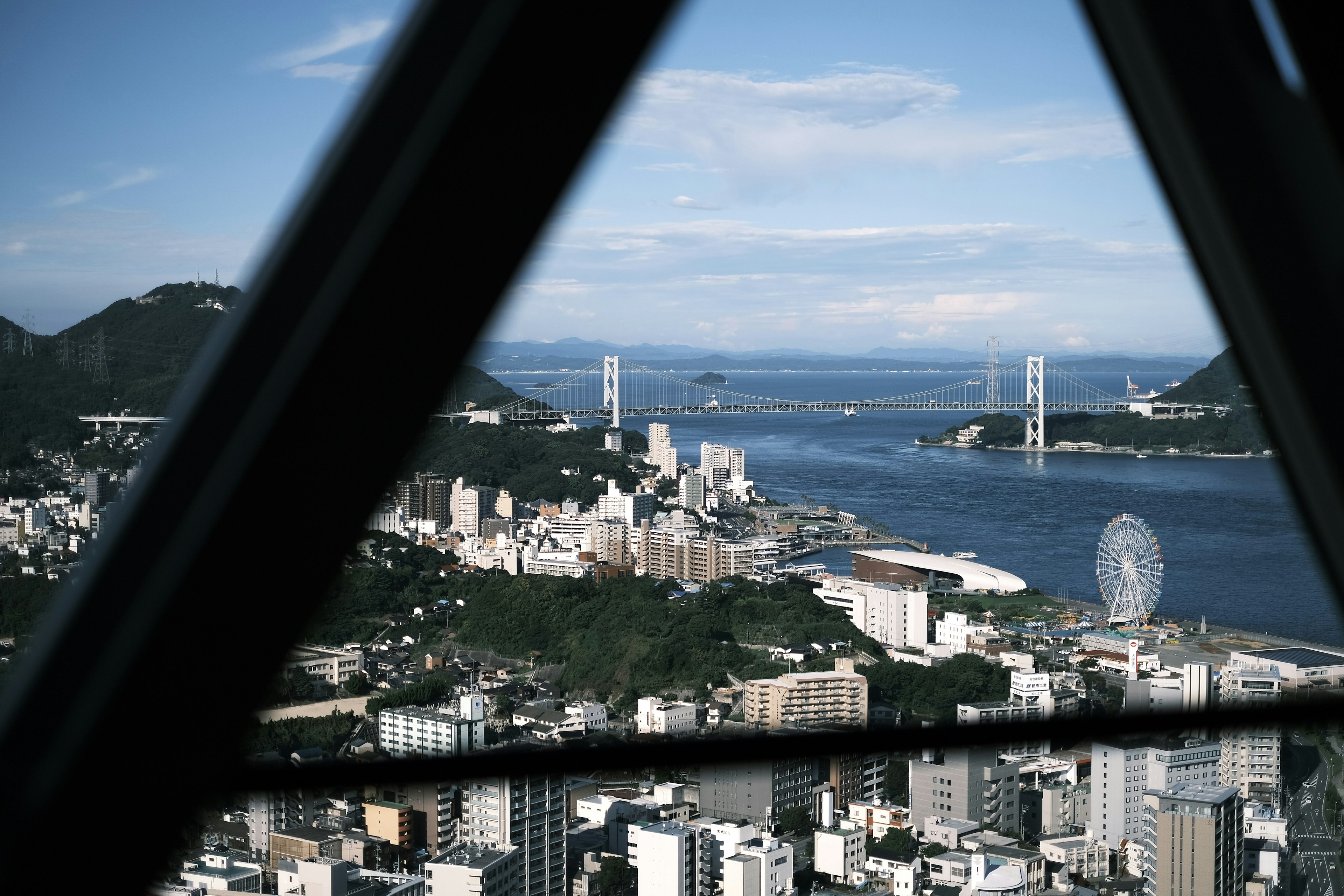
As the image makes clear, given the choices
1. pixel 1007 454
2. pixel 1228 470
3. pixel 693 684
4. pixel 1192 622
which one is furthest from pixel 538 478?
pixel 1007 454

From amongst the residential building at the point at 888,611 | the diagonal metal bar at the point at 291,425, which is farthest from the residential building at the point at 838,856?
the residential building at the point at 888,611

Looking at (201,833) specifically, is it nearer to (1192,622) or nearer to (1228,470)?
(1192,622)

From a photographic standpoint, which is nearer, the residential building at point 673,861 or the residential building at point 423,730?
the residential building at point 423,730

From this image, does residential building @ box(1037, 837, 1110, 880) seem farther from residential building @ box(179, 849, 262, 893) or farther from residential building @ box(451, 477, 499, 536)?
residential building @ box(451, 477, 499, 536)

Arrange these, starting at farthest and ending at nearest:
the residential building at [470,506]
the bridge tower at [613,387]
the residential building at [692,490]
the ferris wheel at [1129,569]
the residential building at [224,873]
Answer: the bridge tower at [613,387]
the residential building at [692,490]
the ferris wheel at [1129,569]
the residential building at [470,506]
the residential building at [224,873]

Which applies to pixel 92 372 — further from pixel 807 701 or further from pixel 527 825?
pixel 807 701

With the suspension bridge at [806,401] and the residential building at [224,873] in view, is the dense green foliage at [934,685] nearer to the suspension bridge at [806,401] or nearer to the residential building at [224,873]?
the residential building at [224,873]

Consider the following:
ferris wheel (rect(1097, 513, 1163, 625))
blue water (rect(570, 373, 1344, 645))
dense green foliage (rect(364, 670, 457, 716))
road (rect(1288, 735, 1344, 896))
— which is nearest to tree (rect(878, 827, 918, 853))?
road (rect(1288, 735, 1344, 896))

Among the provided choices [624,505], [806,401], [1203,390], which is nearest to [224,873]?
[624,505]
